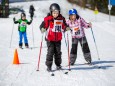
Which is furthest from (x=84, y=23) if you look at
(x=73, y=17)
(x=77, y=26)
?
(x=73, y=17)

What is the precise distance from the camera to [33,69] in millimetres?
9852

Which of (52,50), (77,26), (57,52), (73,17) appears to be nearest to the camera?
(52,50)

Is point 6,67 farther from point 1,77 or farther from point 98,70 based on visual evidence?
point 98,70

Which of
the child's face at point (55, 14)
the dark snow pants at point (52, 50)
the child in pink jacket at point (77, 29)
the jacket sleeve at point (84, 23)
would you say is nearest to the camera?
the child's face at point (55, 14)

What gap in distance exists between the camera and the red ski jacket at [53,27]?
906 centimetres

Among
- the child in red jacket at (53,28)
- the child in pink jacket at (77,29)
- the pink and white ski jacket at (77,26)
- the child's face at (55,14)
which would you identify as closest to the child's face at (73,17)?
the child in pink jacket at (77,29)

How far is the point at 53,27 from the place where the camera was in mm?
9094

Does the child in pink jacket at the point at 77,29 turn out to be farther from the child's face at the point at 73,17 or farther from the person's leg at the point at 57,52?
the person's leg at the point at 57,52

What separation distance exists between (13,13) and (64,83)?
4174 cm

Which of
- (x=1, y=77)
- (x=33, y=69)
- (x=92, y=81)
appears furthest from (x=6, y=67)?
(x=92, y=81)

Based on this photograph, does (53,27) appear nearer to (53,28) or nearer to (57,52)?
(53,28)

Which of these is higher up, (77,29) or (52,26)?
(52,26)

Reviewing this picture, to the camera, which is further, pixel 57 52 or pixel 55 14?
pixel 57 52

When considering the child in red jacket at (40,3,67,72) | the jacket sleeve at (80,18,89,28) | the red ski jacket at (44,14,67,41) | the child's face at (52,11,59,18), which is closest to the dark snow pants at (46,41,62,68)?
the child in red jacket at (40,3,67,72)
